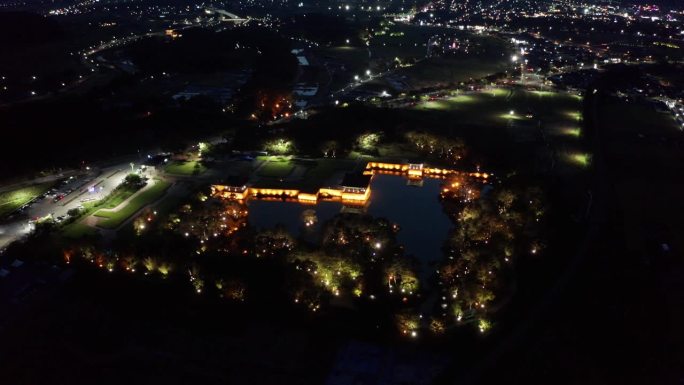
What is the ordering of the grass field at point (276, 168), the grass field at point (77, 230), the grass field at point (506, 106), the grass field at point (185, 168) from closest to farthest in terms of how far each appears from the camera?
the grass field at point (77, 230) → the grass field at point (276, 168) → the grass field at point (185, 168) → the grass field at point (506, 106)

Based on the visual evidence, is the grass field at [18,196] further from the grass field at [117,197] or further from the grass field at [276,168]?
Answer: the grass field at [276,168]

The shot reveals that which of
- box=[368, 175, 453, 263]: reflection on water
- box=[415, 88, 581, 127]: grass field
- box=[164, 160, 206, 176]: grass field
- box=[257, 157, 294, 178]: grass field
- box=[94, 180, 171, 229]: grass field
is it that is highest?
box=[94, 180, 171, 229]: grass field

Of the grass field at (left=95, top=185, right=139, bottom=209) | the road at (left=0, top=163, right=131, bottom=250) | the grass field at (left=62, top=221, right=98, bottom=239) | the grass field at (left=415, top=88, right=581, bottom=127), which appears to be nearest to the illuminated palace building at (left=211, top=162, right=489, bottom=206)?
the grass field at (left=95, top=185, right=139, bottom=209)

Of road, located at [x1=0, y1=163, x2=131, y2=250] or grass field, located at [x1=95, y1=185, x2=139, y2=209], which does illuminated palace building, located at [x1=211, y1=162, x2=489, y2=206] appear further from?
road, located at [x1=0, y1=163, x2=131, y2=250]

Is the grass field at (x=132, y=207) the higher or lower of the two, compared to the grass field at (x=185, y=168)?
higher

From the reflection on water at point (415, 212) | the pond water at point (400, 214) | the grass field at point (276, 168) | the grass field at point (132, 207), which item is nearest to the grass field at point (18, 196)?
the grass field at point (132, 207)

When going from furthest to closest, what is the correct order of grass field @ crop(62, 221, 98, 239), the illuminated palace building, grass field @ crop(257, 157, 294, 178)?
grass field @ crop(257, 157, 294, 178), the illuminated palace building, grass field @ crop(62, 221, 98, 239)

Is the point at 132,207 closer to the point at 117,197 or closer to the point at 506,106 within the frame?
the point at 117,197
